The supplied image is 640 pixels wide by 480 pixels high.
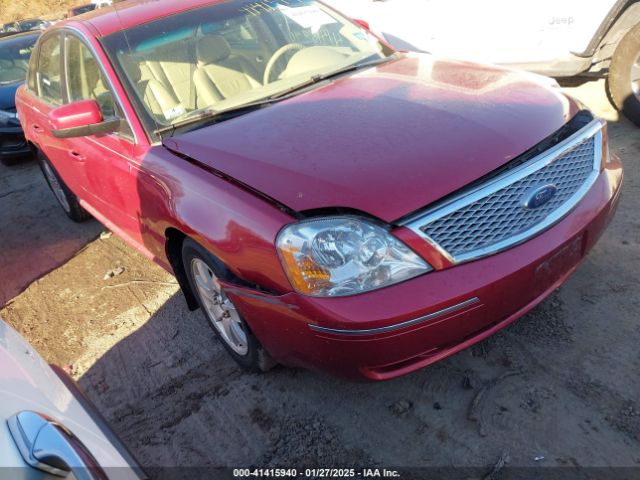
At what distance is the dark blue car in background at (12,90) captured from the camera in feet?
23.8

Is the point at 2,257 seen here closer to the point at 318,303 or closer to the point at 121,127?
the point at 121,127

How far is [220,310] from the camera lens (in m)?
2.82

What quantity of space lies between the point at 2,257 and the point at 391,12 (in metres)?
4.33

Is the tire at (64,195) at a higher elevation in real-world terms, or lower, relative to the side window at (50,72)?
lower

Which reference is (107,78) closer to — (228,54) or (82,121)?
(82,121)

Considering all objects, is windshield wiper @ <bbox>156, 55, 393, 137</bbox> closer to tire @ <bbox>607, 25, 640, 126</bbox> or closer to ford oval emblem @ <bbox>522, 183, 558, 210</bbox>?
ford oval emblem @ <bbox>522, 183, 558, 210</bbox>

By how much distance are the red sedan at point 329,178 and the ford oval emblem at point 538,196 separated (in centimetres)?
1

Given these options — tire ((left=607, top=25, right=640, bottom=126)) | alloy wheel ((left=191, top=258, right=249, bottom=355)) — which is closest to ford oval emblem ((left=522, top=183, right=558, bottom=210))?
alloy wheel ((left=191, top=258, right=249, bottom=355))

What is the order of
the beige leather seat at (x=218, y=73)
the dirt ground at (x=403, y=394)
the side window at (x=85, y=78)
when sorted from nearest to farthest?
the dirt ground at (x=403, y=394) → the beige leather seat at (x=218, y=73) → the side window at (x=85, y=78)

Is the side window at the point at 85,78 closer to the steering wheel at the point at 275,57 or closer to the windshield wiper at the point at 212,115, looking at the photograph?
the windshield wiper at the point at 212,115

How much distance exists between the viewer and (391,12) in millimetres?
5578

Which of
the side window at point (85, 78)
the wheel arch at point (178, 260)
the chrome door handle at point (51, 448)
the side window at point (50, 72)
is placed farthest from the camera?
the side window at point (50, 72)

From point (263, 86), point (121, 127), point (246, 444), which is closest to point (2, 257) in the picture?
point (121, 127)

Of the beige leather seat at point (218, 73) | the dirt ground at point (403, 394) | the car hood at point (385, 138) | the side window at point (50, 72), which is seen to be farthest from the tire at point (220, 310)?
the side window at point (50, 72)
